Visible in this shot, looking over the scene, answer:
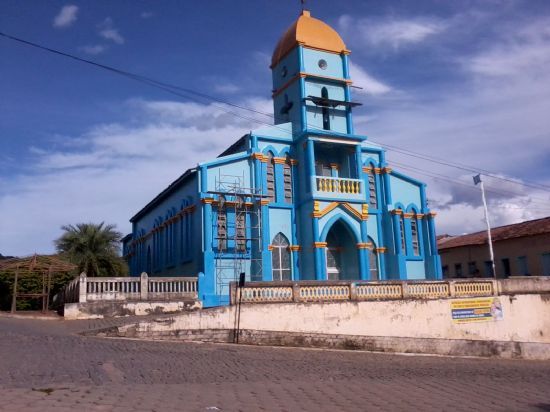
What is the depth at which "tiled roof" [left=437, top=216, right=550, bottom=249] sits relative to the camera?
32.4m

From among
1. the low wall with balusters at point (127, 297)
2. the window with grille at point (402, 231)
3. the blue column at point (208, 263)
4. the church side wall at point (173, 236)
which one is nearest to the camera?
the low wall with balusters at point (127, 297)

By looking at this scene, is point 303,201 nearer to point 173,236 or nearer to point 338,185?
point 338,185

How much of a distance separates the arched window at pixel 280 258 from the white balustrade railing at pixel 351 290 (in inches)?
239

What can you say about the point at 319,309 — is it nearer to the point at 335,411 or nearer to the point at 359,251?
the point at 359,251

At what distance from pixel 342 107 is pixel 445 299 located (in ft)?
36.4

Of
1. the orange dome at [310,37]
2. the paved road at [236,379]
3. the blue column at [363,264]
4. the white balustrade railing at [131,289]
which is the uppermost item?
Result: the orange dome at [310,37]

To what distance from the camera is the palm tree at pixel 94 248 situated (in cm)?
2453

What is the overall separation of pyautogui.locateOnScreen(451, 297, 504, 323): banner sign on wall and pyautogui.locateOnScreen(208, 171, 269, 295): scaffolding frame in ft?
25.9

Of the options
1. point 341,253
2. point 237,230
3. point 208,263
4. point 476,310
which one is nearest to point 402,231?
point 341,253

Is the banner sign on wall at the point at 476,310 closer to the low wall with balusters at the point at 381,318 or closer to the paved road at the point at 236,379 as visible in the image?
the low wall with balusters at the point at 381,318

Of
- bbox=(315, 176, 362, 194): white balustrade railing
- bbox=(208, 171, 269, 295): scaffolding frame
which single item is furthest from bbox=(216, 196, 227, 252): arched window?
bbox=(315, 176, 362, 194): white balustrade railing

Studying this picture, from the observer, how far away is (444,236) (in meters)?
45.7

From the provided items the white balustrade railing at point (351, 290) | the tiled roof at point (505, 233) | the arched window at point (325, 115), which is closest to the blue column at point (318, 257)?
the white balustrade railing at point (351, 290)

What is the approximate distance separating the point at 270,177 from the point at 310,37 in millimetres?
7269
